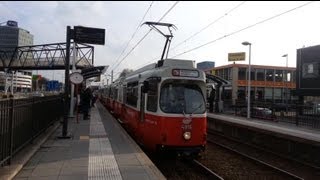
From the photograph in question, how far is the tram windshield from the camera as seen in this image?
539 inches

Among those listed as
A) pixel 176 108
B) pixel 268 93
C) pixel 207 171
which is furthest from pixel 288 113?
pixel 268 93

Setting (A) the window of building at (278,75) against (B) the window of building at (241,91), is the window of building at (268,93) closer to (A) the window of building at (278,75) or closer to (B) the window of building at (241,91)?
(A) the window of building at (278,75)

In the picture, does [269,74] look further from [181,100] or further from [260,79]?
[181,100]

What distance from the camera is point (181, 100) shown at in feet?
45.4

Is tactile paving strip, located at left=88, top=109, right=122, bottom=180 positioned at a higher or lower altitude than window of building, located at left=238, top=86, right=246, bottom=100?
lower

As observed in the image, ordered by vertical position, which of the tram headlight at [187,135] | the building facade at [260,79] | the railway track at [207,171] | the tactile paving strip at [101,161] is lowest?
the railway track at [207,171]

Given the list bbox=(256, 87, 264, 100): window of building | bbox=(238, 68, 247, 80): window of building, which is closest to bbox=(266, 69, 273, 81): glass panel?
bbox=(256, 87, 264, 100): window of building

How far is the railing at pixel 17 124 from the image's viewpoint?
9.84 meters

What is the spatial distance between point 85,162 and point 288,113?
59.0ft

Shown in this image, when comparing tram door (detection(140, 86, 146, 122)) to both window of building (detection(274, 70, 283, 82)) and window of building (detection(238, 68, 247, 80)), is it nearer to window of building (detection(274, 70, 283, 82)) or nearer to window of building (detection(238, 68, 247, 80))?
window of building (detection(238, 68, 247, 80))

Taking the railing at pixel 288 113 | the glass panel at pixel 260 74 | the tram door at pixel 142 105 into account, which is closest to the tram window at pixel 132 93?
the tram door at pixel 142 105

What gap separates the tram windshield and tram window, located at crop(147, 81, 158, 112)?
242mm

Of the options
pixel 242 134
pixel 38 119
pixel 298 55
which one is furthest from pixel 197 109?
pixel 298 55

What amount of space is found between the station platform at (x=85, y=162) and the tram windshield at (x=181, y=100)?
1584 millimetres
